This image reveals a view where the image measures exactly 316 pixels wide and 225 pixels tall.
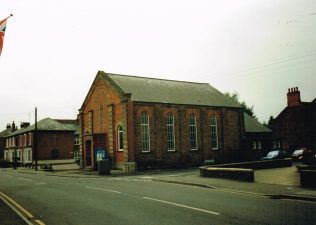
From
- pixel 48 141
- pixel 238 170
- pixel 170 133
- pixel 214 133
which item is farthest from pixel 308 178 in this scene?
pixel 48 141

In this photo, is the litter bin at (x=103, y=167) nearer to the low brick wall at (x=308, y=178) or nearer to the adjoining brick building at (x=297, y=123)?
the low brick wall at (x=308, y=178)

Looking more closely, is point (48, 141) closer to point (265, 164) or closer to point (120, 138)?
point (120, 138)

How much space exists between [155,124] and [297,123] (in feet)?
88.0

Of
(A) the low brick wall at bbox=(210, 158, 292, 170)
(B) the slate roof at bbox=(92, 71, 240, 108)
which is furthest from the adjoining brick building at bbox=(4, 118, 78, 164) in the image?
(A) the low brick wall at bbox=(210, 158, 292, 170)

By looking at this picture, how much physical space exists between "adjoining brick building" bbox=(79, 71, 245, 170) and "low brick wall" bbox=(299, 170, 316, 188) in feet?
61.0

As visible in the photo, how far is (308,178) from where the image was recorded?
1551cm

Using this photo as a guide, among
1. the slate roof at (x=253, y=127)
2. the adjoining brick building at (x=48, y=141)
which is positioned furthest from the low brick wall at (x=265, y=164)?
the adjoining brick building at (x=48, y=141)

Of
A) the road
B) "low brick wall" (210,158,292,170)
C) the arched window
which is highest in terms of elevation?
the arched window

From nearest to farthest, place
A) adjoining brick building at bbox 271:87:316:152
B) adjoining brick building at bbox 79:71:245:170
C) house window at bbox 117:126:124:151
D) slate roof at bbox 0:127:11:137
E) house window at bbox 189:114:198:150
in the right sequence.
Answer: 1. adjoining brick building at bbox 79:71:245:170
2. house window at bbox 117:126:124:151
3. house window at bbox 189:114:198:150
4. adjoining brick building at bbox 271:87:316:152
5. slate roof at bbox 0:127:11:137

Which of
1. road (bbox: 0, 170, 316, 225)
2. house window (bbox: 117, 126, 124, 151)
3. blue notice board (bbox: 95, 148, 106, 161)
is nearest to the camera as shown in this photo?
road (bbox: 0, 170, 316, 225)

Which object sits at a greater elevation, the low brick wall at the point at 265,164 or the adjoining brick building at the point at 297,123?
the adjoining brick building at the point at 297,123

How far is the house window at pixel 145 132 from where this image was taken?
33.6m

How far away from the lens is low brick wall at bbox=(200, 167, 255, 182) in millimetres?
18828

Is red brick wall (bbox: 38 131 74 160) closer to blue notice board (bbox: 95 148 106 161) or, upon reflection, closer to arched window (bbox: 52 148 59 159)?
arched window (bbox: 52 148 59 159)
